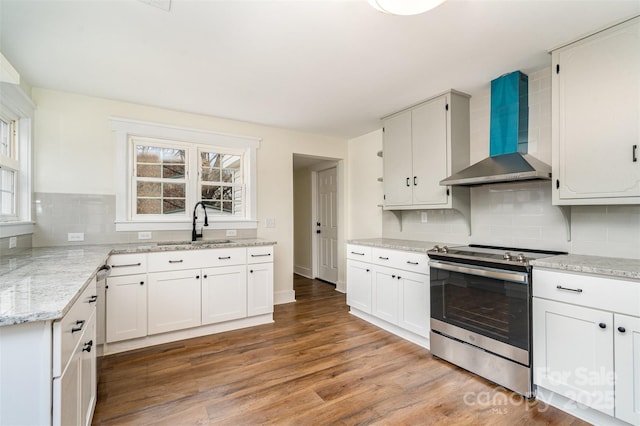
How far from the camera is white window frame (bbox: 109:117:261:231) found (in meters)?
3.13

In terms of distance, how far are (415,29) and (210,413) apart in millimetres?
2747

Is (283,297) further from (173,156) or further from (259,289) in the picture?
(173,156)

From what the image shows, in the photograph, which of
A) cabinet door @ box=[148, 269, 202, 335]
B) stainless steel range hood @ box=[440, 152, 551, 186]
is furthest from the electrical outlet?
stainless steel range hood @ box=[440, 152, 551, 186]

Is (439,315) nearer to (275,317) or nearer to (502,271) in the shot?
(502,271)

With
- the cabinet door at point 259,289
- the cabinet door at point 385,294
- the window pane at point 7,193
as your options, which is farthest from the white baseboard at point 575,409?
the window pane at point 7,193

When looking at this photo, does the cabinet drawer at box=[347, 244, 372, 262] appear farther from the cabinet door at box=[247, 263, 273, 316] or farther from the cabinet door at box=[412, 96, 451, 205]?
the cabinet door at box=[247, 263, 273, 316]

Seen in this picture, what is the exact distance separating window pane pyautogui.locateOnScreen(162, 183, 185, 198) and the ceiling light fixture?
2.87 meters

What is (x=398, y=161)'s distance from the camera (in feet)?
11.1

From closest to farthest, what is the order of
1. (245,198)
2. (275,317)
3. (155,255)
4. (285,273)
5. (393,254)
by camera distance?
(155,255)
(393,254)
(275,317)
(245,198)
(285,273)

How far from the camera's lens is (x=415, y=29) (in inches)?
75.9

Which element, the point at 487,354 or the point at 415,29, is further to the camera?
the point at 487,354

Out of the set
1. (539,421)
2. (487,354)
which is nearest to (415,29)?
(487,354)

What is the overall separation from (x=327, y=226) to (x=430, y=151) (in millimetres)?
2663

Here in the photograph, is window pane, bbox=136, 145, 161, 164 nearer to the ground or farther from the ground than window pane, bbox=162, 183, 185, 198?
farther from the ground
